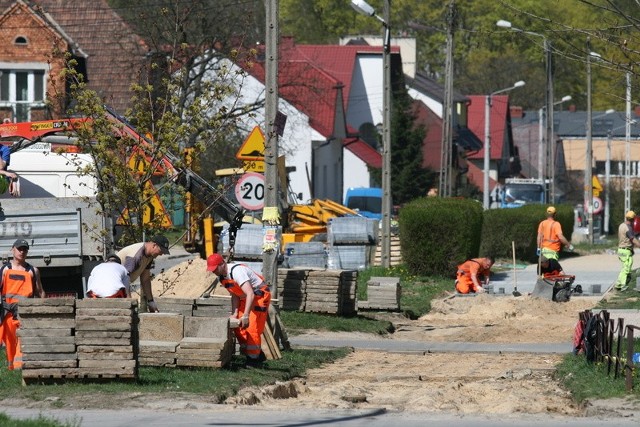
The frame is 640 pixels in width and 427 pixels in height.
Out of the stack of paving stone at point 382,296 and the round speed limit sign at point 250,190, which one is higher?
the round speed limit sign at point 250,190

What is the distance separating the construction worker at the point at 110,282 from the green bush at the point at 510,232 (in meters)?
25.1

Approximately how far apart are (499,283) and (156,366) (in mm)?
17575

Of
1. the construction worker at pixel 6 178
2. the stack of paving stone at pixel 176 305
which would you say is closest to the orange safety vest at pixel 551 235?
the stack of paving stone at pixel 176 305

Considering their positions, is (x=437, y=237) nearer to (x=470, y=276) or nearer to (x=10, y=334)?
(x=470, y=276)

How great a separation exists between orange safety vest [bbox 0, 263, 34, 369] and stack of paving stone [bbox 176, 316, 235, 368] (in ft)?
6.13

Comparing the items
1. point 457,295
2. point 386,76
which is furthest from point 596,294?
point 386,76

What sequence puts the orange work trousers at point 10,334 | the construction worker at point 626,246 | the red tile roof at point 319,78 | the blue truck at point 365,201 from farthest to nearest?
the blue truck at point 365,201 < the red tile roof at point 319,78 < the construction worker at point 626,246 < the orange work trousers at point 10,334

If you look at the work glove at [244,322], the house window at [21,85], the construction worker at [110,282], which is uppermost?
the house window at [21,85]

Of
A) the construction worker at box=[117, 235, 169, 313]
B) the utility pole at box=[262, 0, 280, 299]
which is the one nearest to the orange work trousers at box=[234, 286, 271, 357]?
the construction worker at box=[117, 235, 169, 313]

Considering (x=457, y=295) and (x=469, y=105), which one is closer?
(x=457, y=295)

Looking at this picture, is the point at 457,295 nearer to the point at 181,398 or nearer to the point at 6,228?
the point at 6,228

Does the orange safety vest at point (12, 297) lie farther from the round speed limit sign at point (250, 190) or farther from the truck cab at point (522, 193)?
the truck cab at point (522, 193)

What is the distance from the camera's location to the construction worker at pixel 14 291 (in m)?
14.7

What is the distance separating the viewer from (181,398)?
12.5 m
